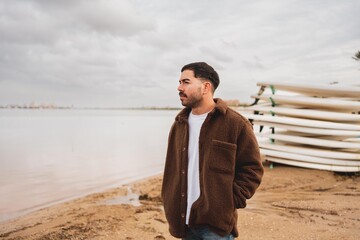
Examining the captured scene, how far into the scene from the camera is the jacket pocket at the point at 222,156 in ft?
7.48

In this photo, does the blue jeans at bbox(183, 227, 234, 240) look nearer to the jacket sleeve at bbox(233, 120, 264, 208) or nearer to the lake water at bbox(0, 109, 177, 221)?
the jacket sleeve at bbox(233, 120, 264, 208)

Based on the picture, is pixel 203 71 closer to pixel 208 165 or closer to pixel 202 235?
pixel 208 165

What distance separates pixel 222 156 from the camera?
2.29m

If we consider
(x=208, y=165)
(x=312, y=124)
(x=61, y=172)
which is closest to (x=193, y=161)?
(x=208, y=165)

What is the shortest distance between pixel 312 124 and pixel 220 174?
5.81 m

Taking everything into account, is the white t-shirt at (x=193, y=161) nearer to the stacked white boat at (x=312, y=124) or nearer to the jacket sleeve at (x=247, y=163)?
the jacket sleeve at (x=247, y=163)

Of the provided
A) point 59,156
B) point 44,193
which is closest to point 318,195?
point 44,193

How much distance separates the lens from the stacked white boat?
7.35 metres

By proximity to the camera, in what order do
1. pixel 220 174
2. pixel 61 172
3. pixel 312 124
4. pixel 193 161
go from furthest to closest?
1. pixel 61 172
2. pixel 312 124
3. pixel 193 161
4. pixel 220 174

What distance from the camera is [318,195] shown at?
586 centimetres

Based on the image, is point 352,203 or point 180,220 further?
point 352,203

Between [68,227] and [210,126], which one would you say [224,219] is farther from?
[68,227]

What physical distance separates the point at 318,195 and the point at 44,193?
19.6 ft

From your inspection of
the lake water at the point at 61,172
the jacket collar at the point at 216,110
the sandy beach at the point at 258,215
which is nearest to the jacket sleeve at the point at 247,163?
the jacket collar at the point at 216,110
